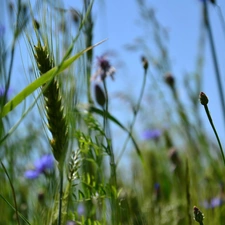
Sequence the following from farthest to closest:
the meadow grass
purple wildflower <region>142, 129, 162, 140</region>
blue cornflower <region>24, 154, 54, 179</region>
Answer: purple wildflower <region>142, 129, 162, 140</region>, blue cornflower <region>24, 154, 54, 179</region>, the meadow grass

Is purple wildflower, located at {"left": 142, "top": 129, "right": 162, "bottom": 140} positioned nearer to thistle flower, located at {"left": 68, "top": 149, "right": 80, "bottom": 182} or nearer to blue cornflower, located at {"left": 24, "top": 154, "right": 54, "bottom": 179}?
blue cornflower, located at {"left": 24, "top": 154, "right": 54, "bottom": 179}

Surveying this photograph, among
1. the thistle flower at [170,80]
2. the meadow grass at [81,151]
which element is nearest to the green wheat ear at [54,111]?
the meadow grass at [81,151]

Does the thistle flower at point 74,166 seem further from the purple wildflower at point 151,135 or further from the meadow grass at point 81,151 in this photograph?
the purple wildflower at point 151,135

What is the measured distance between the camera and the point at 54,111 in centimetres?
73

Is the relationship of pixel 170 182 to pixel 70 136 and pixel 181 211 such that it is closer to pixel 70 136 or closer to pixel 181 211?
pixel 181 211

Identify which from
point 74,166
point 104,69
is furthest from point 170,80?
point 74,166

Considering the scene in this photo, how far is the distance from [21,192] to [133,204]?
489mm

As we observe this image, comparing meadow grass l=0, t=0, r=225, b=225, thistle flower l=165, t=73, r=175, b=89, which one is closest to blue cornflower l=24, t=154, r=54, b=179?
meadow grass l=0, t=0, r=225, b=225

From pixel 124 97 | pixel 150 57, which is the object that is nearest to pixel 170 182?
pixel 150 57

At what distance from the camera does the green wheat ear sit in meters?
0.72

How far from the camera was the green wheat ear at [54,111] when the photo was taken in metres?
0.72

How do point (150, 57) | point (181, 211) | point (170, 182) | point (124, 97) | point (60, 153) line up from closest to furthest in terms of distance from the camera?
point (60, 153) → point (181, 211) → point (170, 182) → point (150, 57) → point (124, 97)

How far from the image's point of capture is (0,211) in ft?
4.00

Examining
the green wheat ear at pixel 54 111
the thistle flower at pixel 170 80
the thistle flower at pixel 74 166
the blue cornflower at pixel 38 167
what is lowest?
the thistle flower at pixel 74 166
